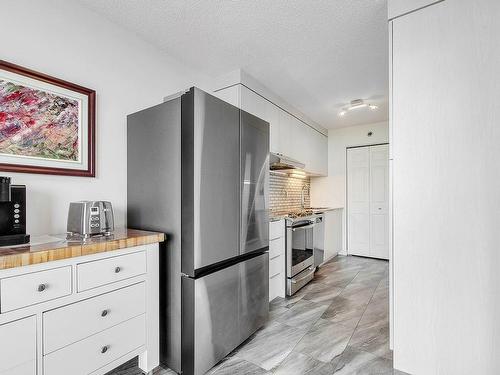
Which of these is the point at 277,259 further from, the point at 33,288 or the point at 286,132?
the point at 33,288

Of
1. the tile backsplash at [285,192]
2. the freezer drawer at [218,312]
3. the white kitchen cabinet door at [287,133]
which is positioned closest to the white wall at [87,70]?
the freezer drawer at [218,312]

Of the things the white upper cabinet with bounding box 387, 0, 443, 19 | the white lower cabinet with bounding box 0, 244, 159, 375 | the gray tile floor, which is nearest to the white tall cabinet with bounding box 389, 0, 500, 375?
the white upper cabinet with bounding box 387, 0, 443, 19

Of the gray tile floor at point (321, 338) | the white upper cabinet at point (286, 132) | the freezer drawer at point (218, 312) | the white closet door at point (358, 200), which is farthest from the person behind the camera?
the white closet door at point (358, 200)

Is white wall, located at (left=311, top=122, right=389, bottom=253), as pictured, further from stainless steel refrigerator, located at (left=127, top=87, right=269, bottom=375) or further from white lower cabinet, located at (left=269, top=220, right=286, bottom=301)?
stainless steel refrigerator, located at (left=127, top=87, right=269, bottom=375)

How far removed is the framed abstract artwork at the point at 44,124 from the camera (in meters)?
1.52

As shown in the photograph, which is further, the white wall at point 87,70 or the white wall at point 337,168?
the white wall at point 337,168

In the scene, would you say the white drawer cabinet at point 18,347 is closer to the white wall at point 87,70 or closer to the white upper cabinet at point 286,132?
the white wall at point 87,70

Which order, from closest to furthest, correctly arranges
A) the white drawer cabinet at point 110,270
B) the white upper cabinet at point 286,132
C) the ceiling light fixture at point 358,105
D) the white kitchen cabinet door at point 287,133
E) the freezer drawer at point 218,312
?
1. the white drawer cabinet at point 110,270
2. the freezer drawer at point 218,312
3. the white upper cabinet at point 286,132
4. the white kitchen cabinet door at point 287,133
5. the ceiling light fixture at point 358,105

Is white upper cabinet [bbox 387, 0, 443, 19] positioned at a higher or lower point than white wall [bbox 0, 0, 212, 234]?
higher

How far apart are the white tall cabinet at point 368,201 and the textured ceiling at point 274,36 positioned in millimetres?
2063

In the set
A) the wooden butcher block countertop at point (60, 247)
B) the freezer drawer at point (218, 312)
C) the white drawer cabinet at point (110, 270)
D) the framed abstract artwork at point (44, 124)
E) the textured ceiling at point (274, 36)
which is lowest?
the freezer drawer at point (218, 312)

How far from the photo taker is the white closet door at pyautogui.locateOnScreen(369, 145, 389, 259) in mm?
4938

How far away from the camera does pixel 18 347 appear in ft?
3.67

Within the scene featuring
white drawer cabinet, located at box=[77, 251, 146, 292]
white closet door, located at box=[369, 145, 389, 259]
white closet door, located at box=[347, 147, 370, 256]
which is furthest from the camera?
white closet door, located at box=[347, 147, 370, 256]
